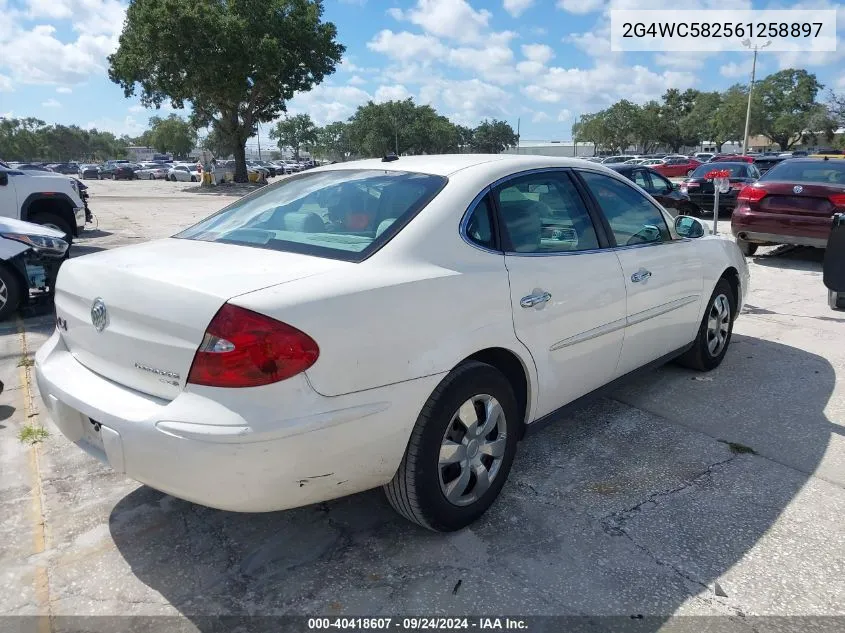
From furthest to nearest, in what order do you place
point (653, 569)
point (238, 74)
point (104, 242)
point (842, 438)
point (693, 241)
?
point (238, 74) → point (104, 242) → point (693, 241) → point (842, 438) → point (653, 569)

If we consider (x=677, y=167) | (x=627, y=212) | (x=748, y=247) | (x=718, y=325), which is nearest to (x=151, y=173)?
(x=677, y=167)

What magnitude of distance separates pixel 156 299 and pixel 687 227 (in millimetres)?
3416

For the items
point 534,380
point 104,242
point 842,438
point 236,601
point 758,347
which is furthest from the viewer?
point 104,242

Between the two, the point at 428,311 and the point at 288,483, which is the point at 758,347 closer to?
the point at 428,311

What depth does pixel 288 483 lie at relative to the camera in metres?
2.25

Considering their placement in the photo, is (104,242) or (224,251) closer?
(224,251)

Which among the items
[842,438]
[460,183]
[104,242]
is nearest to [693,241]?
[842,438]

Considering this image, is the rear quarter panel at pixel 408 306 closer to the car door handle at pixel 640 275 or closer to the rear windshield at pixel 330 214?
the rear windshield at pixel 330 214

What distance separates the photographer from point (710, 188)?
14.3m

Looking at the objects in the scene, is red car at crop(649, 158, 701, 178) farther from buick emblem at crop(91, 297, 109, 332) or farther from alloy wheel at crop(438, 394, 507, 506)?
buick emblem at crop(91, 297, 109, 332)

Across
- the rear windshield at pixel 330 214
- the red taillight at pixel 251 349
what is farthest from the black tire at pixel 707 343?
the red taillight at pixel 251 349

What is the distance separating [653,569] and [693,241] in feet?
8.06

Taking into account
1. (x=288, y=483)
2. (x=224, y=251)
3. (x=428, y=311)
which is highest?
(x=224, y=251)

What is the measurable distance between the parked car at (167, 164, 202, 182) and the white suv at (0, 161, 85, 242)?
41147 mm
